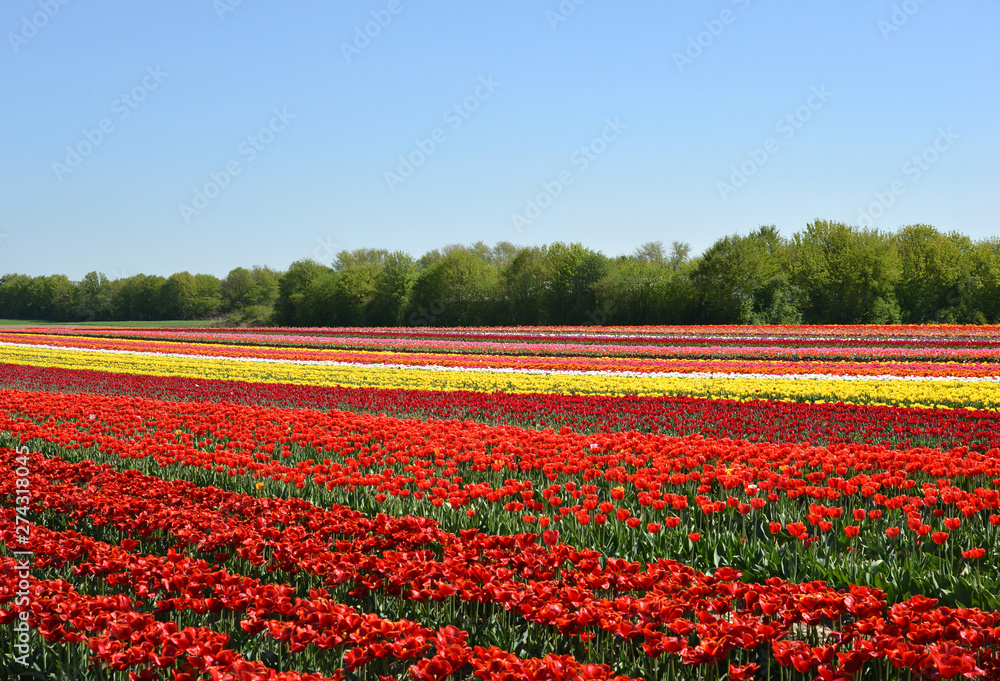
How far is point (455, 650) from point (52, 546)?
2748mm

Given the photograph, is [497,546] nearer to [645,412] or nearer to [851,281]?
[645,412]

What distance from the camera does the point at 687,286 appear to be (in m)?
50.1

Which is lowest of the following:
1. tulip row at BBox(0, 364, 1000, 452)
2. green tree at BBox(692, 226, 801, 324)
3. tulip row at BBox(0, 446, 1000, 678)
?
tulip row at BBox(0, 364, 1000, 452)

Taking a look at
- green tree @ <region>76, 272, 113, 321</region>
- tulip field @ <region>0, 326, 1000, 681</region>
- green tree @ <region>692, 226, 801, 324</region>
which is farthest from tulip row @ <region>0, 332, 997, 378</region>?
green tree @ <region>76, 272, 113, 321</region>

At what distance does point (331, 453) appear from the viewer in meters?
7.27

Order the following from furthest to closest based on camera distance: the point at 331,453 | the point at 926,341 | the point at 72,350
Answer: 1. the point at 72,350
2. the point at 926,341
3. the point at 331,453

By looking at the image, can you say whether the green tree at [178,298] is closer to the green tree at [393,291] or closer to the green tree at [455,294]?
the green tree at [393,291]

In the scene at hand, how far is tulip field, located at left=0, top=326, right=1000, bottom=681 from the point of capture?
2.84 m

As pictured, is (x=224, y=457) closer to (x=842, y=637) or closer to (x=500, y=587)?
(x=500, y=587)

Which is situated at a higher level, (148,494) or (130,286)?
(130,286)

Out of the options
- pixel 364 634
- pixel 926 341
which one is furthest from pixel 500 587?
pixel 926 341

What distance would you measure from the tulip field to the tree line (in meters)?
39.2

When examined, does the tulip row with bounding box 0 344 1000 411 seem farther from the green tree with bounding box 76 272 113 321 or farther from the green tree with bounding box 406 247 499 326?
the green tree with bounding box 76 272 113 321

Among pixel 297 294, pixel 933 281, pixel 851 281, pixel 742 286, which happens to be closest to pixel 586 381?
pixel 742 286
